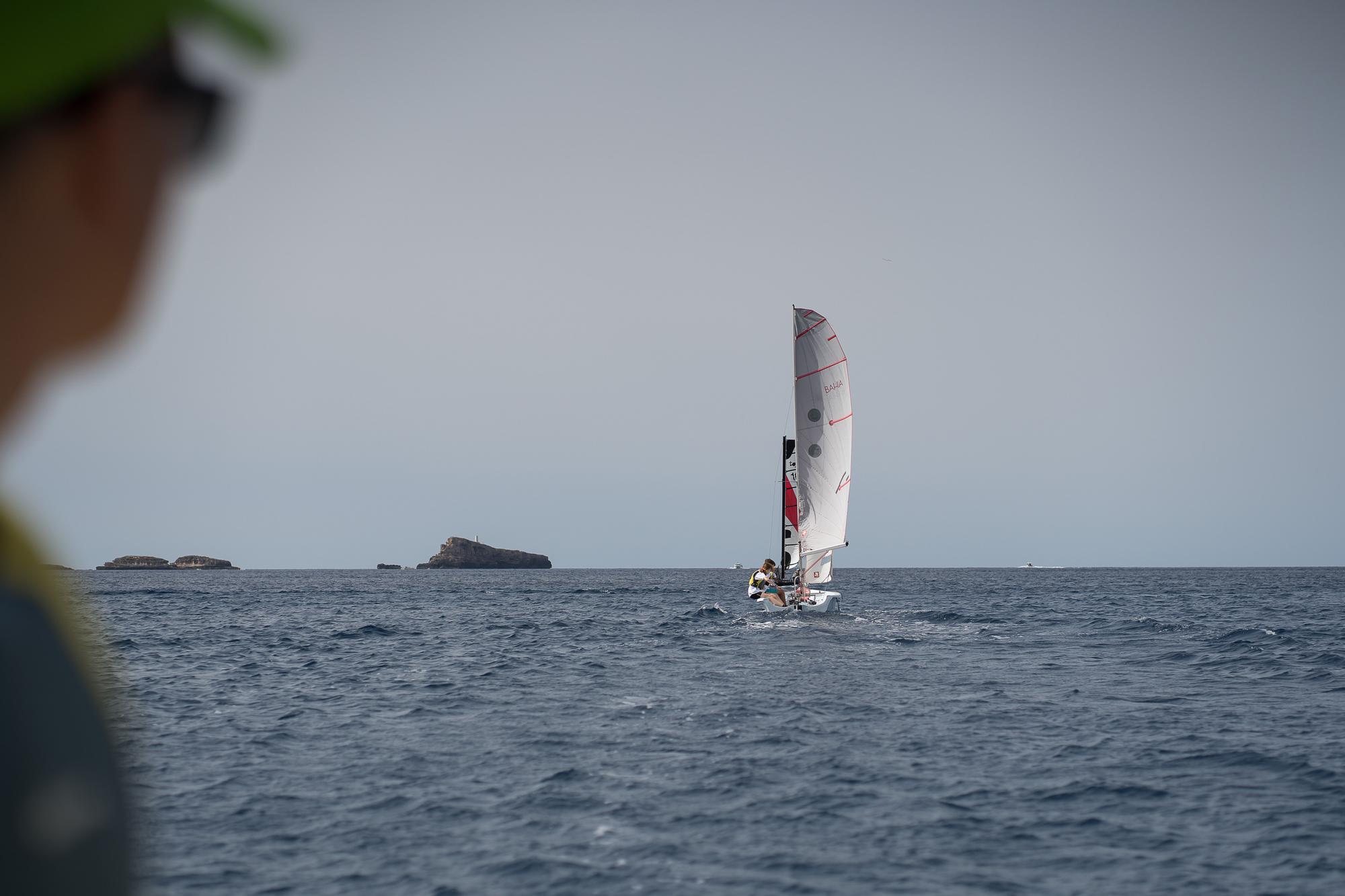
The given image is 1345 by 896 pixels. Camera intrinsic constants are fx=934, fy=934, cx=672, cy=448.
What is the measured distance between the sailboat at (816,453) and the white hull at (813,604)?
51cm

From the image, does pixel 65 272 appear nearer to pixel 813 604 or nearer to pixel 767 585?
pixel 813 604

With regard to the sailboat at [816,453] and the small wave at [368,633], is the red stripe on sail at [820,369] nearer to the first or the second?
the sailboat at [816,453]

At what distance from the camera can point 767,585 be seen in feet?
147

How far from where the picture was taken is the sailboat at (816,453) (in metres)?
45.6

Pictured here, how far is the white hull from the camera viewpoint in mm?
43469

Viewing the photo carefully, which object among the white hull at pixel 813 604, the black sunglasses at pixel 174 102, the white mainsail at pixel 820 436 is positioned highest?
the white mainsail at pixel 820 436

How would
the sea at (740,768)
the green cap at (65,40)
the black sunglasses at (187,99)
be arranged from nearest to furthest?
the green cap at (65,40) → the black sunglasses at (187,99) → the sea at (740,768)

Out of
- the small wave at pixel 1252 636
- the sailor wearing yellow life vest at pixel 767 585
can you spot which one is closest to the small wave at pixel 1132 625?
the small wave at pixel 1252 636

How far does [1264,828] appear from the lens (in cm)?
1215

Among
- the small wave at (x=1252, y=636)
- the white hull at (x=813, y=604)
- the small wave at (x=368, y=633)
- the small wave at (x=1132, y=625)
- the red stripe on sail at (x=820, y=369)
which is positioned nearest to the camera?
the small wave at (x=1252, y=636)

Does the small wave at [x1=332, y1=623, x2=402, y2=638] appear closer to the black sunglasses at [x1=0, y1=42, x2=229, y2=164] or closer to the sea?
the sea

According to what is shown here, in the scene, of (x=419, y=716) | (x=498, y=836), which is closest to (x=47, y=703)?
(x=498, y=836)

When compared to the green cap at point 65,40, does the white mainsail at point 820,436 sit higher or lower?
higher

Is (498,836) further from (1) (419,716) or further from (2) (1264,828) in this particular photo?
(2) (1264,828)
